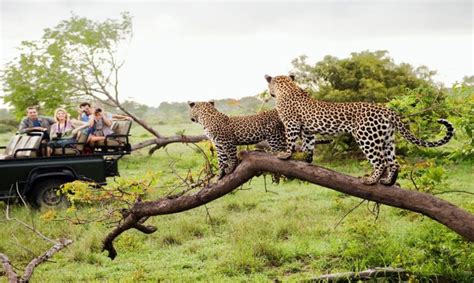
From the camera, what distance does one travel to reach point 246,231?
9492 mm

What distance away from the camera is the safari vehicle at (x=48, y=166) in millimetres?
11172

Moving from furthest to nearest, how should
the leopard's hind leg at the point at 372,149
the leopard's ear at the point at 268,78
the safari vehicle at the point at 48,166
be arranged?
the safari vehicle at the point at 48,166 → the leopard's ear at the point at 268,78 → the leopard's hind leg at the point at 372,149

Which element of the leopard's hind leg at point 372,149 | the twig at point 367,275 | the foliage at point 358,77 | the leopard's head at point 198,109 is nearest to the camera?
the leopard's hind leg at point 372,149

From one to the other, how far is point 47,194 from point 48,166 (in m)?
0.60

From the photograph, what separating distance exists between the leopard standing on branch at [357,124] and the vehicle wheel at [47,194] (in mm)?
7846

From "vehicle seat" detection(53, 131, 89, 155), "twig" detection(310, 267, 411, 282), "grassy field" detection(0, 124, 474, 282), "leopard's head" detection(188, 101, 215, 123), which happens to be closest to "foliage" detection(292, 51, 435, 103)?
"grassy field" detection(0, 124, 474, 282)

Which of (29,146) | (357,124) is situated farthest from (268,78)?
(29,146)

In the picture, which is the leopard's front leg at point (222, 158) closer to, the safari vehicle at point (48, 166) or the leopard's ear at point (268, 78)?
the leopard's ear at point (268, 78)

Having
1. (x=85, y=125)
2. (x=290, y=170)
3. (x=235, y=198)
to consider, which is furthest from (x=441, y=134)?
(x=85, y=125)

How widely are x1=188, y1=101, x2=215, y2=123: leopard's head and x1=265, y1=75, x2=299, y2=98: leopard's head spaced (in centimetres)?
65

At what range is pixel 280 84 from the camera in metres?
4.72

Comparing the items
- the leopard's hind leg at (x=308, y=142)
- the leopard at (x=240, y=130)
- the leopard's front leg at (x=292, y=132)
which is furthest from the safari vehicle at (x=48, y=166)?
the leopard's front leg at (x=292, y=132)

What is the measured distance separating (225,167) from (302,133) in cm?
89

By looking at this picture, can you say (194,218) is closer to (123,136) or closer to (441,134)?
(123,136)
